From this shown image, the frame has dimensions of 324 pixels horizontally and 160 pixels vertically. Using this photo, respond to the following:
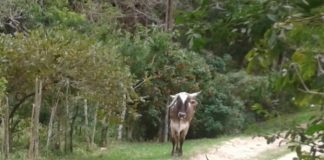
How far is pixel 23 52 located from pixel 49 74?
694 mm

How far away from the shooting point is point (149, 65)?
1959 cm

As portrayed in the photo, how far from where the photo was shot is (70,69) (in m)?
13.1

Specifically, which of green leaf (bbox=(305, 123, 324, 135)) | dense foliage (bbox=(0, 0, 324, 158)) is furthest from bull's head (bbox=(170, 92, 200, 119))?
green leaf (bbox=(305, 123, 324, 135))

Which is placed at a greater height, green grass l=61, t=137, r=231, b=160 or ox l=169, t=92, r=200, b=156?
ox l=169, t=92, r=200, b=156

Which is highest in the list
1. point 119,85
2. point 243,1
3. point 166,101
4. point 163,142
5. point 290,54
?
point 243,1

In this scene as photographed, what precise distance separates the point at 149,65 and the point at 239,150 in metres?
3.65

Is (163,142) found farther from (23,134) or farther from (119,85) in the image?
(119,85)

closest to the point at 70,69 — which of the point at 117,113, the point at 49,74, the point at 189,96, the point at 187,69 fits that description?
the point at 49,74

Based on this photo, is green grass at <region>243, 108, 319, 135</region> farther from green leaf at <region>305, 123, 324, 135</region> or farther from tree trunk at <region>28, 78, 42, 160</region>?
tree trunk at <region>28, 78, 42, 160</region>

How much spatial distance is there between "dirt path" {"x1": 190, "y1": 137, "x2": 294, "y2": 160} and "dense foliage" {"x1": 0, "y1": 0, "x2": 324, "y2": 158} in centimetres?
122

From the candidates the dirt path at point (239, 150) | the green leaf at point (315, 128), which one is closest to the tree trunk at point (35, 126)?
the dirt path at point (239, 150)

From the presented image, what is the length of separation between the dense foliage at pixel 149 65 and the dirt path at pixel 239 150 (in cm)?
122

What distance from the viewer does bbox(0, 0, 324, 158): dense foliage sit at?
2328mm

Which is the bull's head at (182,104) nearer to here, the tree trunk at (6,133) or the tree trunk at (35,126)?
the tree trunk at (35,126)
